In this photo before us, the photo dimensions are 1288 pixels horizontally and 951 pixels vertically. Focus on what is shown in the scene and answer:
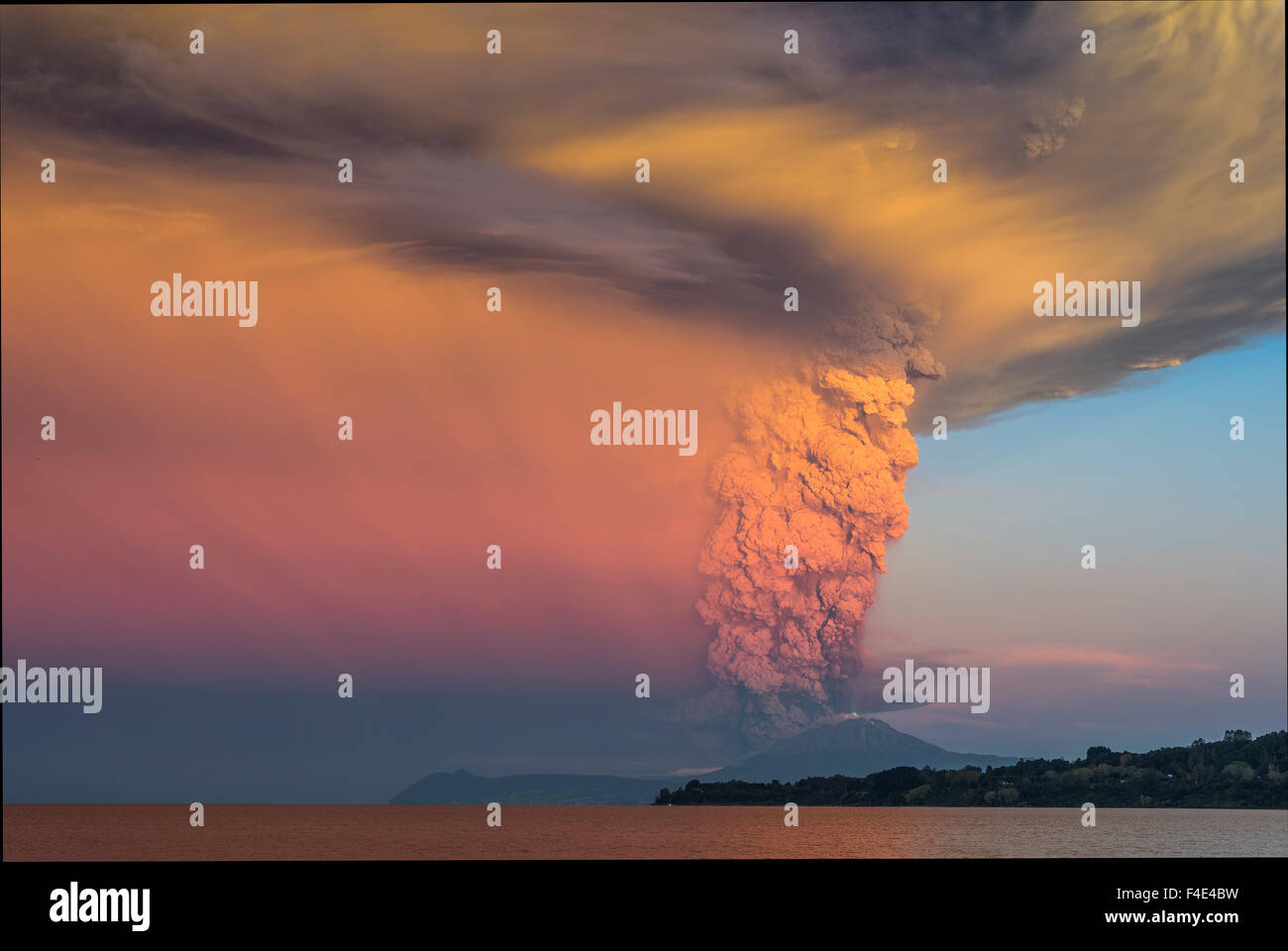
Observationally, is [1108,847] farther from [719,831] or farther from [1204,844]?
[719,831]
